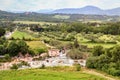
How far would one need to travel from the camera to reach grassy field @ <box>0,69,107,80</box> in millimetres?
54094

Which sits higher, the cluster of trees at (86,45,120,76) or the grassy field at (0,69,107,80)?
the cluster of trees at (86,45,120,76)

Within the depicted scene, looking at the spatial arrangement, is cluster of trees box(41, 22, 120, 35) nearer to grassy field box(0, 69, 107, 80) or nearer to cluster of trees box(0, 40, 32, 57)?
cluster of trees box(0, 40, 32, 57)

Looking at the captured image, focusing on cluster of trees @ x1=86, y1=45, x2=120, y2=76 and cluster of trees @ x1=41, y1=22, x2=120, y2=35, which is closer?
cluster of trees @ x1=86, y1=45, x2=120, y2=76

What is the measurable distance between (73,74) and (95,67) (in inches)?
343

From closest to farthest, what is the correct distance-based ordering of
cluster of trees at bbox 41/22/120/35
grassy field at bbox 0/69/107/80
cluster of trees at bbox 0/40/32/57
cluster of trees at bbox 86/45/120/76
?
grassy field at bbox 0/69/107/80 < cluster of trees at bbox 86/45/120/76 < cluster of trees at bbox 0/40/32/57 < cluster of trees at bbox 41/22/120/35

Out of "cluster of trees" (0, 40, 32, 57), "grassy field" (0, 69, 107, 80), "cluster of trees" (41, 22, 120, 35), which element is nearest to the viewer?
"grassy field" (0, 69, 107, 80)

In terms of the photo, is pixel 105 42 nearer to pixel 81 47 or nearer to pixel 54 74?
pixel 81 47

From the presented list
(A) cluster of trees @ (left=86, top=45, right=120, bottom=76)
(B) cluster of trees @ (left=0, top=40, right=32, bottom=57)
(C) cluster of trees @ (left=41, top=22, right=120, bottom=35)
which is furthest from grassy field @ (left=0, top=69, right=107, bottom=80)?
(C) cluster of trees @ (left=41, top=22, right=120, bottom=35)

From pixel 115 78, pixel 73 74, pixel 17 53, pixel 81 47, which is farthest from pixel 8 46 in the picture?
pixel 115 78

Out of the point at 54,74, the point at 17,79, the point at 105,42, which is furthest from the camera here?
the point at 105,42

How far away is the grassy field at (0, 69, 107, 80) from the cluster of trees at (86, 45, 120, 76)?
461cm

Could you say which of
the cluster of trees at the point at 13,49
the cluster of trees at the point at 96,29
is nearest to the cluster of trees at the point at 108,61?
the cluster of trees at the point at 13,49

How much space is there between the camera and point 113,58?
6259 centimetres

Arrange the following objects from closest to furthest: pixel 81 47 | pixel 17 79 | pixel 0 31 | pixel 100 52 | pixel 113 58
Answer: pixel 17 79
pixel 113 58
pixel 100 52
pixel 81 47
pixel 0 31
